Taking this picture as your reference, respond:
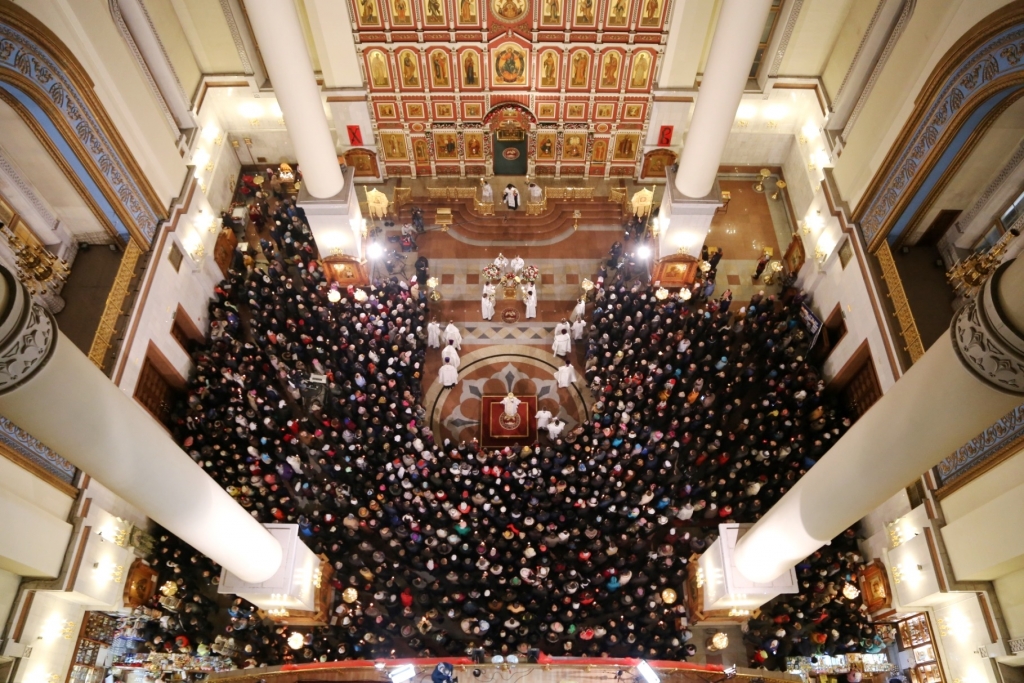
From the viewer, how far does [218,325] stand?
51.2ft

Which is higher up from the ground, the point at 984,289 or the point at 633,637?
the point at 984,289

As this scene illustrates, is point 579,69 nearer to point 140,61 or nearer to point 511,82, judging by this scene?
point 511,82

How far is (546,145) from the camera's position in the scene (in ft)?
63.7

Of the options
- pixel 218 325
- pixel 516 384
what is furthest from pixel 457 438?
pixel 218 325

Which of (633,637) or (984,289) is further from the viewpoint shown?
(633,637)

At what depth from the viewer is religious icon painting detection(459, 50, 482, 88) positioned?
687 inches

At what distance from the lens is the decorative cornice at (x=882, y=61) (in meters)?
13.5

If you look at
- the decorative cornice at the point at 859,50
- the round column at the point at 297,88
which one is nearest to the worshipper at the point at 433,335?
the round column at the point at 297,88

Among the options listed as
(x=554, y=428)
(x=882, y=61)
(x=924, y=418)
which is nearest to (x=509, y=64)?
(x=882, y=61)

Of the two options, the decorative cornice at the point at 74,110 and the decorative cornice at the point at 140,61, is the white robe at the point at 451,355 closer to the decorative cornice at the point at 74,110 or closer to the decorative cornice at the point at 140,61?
the decorative cornice at the point at 74,110

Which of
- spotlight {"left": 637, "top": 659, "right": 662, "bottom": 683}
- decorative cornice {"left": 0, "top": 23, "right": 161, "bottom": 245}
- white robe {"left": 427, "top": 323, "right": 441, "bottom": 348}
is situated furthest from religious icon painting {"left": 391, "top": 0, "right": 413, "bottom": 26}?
spotlight {"left": 637, "top": 659, "right": 662, "bottom": 683}

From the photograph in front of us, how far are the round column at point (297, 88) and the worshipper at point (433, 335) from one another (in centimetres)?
386

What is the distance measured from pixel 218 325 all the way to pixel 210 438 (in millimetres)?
3129

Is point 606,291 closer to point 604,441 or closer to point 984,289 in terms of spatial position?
point 604,441
